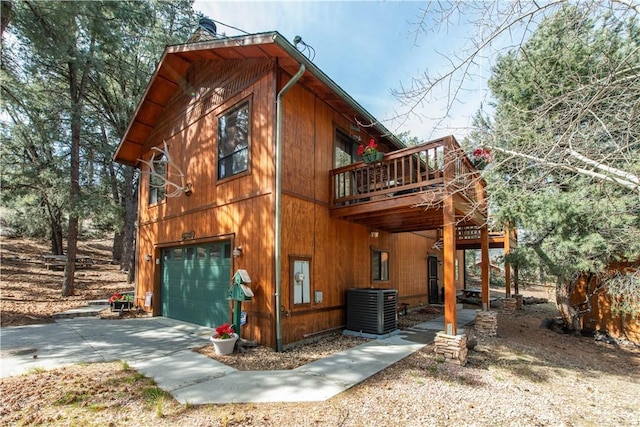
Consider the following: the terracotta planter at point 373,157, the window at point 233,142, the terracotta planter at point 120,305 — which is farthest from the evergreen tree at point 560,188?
the terracotta planter at point 120,305

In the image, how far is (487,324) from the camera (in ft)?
27.5

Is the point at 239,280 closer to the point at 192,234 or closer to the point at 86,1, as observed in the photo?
the point at 192,234

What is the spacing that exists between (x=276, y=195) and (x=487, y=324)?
622 cm

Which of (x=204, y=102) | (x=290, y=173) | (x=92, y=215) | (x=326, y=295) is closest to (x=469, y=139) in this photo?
(x=290, y=173)

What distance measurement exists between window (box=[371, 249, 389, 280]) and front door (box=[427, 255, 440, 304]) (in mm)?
4514

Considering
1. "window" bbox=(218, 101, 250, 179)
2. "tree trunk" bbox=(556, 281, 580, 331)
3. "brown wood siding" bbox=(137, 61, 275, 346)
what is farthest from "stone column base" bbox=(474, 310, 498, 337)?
"window" bbox=(218, 101, 250, 179)

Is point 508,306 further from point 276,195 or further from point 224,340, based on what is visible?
point 224,340

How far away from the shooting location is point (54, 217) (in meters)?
19.5

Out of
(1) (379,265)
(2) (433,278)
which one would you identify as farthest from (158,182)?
(2) (433,278)

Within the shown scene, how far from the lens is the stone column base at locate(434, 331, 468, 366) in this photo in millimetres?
5617

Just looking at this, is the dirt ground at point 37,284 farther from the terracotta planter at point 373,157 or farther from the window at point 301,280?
the terracotta planter at point 373,157

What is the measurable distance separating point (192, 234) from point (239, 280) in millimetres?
2920

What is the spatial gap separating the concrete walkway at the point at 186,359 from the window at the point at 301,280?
1.27 meters

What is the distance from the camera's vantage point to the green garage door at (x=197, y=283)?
7.60 metres
